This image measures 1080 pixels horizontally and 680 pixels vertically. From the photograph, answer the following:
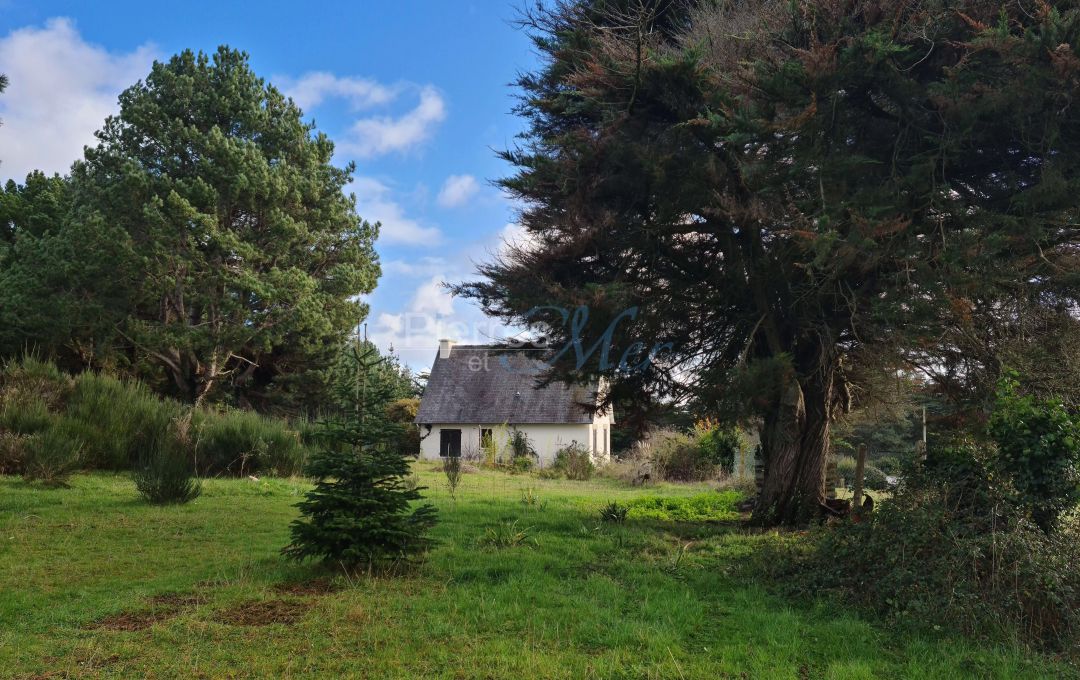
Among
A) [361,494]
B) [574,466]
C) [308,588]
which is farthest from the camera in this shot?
[574,466]

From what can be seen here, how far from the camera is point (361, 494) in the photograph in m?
6.44

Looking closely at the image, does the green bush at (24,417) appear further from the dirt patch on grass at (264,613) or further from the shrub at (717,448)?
the shrub at (717,448)

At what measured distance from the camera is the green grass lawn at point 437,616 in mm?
4410

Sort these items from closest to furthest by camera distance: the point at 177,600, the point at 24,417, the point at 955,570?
the point at 955,570, the point at 177,600, the point at 24,417

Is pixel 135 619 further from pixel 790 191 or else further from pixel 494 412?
pixel 494 412

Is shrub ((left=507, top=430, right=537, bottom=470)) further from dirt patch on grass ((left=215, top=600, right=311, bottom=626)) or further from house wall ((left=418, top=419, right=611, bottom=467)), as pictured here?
dirt patch on grass ((left=215, top=600, right=311, bottom=626))

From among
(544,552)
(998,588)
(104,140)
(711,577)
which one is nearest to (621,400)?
(544,552)

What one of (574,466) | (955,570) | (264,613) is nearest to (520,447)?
(574,466)

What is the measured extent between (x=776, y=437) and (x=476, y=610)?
252 inches

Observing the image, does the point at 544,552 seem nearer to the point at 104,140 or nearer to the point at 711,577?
the point at 711,577

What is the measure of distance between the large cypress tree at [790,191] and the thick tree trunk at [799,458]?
0.03 meters

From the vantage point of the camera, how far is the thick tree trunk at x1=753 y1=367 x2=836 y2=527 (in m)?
10.1

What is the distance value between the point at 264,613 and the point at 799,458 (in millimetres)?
7758

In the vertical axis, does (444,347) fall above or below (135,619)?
above
